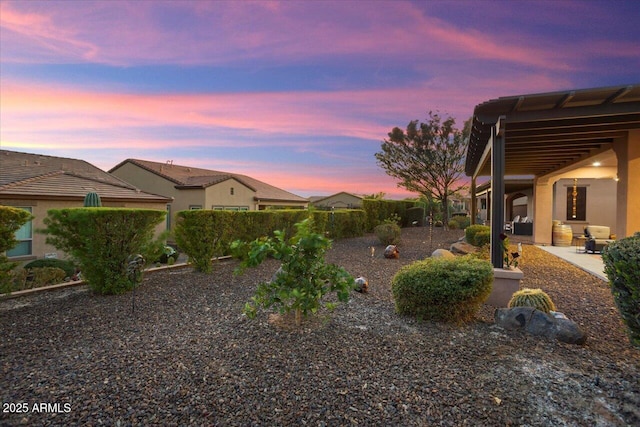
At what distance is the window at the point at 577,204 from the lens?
1527cm

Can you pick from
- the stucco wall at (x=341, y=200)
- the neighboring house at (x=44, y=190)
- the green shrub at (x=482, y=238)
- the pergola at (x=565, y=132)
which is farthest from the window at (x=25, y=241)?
the stucco wall at (x=341, y=200)

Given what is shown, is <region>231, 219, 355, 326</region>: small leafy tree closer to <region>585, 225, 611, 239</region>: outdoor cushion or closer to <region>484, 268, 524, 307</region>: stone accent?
<region>484, 268, 524, 307</region>: stone accent

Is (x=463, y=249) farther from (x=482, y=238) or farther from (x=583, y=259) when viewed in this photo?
(x=583, y=259)

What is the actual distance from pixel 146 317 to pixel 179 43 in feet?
23.5

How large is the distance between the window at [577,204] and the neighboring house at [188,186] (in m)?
17.1

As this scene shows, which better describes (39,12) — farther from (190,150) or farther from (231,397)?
(190,150)

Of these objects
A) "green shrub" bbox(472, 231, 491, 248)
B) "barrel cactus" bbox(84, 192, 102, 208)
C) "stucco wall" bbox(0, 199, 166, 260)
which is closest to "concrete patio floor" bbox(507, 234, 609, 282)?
"green shrub" bbox(472, 231, 491, 248)

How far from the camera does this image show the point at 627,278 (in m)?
2.91

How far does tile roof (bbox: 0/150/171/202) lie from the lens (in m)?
11.0

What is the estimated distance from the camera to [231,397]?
8.77 ft

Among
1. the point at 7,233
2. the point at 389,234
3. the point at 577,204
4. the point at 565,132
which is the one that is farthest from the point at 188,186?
the point at 577,204

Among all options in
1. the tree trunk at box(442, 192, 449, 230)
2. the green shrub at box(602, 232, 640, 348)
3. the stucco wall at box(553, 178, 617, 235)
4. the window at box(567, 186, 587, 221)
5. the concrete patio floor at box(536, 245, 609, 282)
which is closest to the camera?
the green shrub at box(602, 232, 640, 348)

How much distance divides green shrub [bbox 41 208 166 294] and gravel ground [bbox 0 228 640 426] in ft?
2.62

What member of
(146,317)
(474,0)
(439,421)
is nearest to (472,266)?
(439,421)
